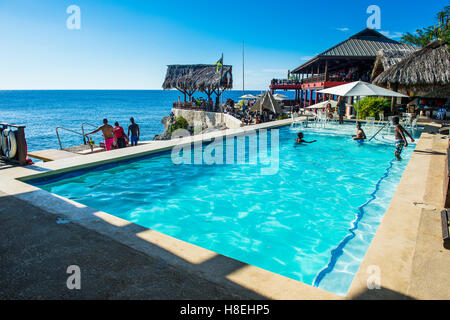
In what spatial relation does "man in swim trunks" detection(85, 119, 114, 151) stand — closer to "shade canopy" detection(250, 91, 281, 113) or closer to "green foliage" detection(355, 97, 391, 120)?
"shade canopy" detection(250, 91, 281, 113)

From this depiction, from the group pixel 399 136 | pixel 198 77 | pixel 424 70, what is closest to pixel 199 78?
pixel 198 77

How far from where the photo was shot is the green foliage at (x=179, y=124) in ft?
86.3

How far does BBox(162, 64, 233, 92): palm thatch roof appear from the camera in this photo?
2559 centimetres

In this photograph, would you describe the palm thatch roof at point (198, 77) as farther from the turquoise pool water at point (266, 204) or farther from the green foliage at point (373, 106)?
the turquoise pool water at point (266, 204)

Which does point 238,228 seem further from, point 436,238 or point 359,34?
point 359,34

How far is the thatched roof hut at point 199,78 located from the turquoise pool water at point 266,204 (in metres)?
17.7

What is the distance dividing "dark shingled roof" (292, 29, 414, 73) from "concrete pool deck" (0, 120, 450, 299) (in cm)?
2321

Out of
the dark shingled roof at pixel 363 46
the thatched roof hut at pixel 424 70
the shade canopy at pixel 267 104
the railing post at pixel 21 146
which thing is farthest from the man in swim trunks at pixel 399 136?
the dark shingled roof at pixel 363 46

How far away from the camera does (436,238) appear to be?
315cm

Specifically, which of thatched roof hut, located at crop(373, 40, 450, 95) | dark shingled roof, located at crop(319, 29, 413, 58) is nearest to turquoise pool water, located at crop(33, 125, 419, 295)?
thatched roof hut, located at crop(373, 40, 450, 95)

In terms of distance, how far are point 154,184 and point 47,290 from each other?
4.72 m

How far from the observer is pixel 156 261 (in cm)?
278

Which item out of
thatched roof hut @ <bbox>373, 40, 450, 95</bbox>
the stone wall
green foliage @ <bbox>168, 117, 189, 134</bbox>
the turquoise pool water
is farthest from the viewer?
green foliage @ <bbox>168, 117, 189, 134</bbox>
